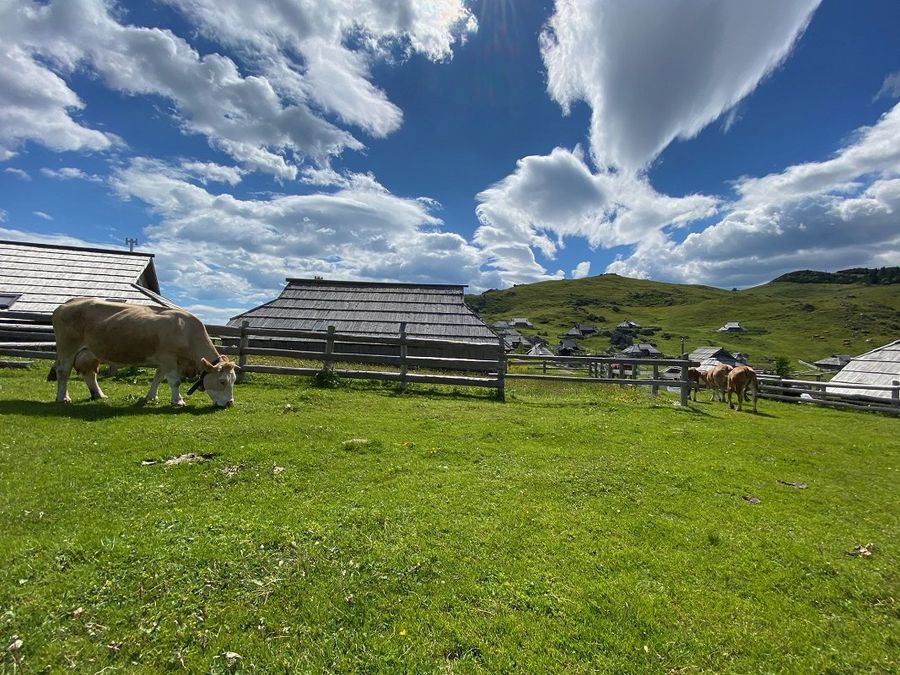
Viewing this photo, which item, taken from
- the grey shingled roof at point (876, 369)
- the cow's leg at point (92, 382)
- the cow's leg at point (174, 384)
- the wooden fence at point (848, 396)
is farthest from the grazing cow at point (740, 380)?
the cow's leg at point (92, 382)

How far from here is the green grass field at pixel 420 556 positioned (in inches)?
115

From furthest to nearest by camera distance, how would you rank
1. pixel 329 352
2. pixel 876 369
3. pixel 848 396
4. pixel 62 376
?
pixel 876 369 < pixel 848 396 < pixel 329 352 < pixel 62 376

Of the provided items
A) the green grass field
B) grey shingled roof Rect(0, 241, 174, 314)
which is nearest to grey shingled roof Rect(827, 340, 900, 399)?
the green grass field

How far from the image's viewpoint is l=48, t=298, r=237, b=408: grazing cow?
8992mm

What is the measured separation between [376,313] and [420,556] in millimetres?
27638

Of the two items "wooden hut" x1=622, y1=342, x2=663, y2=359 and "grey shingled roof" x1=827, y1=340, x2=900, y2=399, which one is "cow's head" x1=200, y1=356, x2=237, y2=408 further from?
"wooden hut" x1=622, y1=342, x2=663, y2=359

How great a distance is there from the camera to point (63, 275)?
74.0 feet

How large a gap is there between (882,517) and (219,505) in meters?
8.33

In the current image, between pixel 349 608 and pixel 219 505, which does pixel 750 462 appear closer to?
pixel 349 608

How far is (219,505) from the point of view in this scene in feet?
15.5

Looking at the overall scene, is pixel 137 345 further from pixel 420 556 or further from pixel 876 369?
pixel 876 369

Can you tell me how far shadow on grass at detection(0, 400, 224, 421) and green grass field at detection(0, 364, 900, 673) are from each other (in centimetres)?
A: 21

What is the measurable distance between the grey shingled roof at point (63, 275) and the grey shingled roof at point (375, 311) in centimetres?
691

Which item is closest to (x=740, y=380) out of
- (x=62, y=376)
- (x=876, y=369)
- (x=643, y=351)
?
(x=62, y=376)
